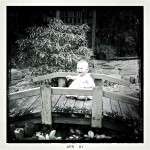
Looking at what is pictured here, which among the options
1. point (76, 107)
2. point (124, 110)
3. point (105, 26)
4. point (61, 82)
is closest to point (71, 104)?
point (76, 107)

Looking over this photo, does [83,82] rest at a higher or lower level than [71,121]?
higher

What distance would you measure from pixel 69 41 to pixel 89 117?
2.01 ft

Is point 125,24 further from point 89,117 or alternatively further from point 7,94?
point 7,94

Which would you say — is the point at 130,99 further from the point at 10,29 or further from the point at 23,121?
the point at 10,29

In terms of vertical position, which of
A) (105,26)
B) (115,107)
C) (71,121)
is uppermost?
(105,26)

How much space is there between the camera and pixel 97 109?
2.14 metres

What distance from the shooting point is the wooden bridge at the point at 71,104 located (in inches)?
84.4

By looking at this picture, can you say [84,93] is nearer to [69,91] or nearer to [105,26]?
[69,91]

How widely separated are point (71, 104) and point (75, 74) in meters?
0.24

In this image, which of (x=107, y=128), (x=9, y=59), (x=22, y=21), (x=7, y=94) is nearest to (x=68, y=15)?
(x=22, y=21)

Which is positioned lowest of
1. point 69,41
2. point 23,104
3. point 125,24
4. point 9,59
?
point 23,104

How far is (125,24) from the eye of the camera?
216cm

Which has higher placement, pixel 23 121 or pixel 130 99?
pixel 130 99

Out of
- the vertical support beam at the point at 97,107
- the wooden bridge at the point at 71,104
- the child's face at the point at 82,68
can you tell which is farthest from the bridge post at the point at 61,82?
the vertical support beam at the point at 97,107
